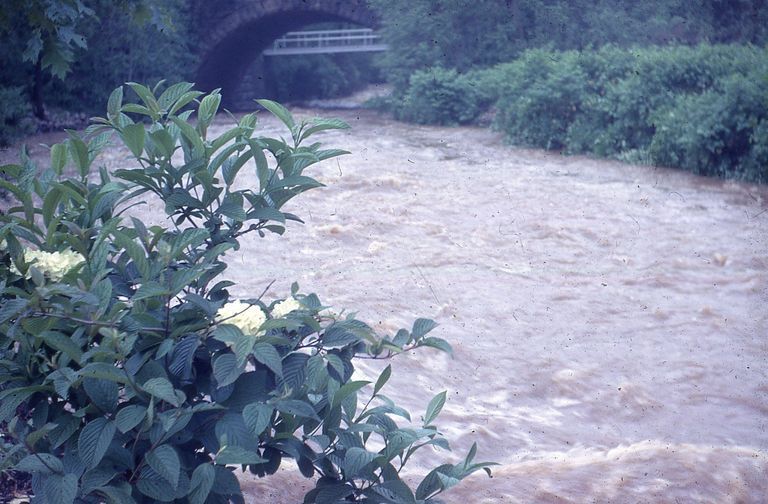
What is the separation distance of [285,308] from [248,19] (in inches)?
709

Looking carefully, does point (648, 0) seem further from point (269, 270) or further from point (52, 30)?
point (52, 30)

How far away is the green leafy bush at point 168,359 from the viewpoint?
1.52 metres

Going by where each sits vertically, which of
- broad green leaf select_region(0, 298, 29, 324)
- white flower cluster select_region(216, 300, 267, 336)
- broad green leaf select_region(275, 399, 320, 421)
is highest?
broad green leaf select_region(0, 298, 29, 324)

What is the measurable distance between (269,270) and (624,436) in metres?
3.11

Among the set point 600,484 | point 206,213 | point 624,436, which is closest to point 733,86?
point 624,436

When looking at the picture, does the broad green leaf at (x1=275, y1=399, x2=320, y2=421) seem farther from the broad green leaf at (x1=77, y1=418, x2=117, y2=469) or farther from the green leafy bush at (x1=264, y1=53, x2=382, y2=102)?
the green leafy bush at (x1=264, y1=53, x2=382, y2=102)

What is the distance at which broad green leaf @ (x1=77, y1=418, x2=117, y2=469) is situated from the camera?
148 cm

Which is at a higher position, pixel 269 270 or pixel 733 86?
pixel 733 86

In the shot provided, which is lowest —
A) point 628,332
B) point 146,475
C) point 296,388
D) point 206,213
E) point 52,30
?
point 628,332

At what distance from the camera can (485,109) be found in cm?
1561

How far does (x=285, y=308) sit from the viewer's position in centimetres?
174

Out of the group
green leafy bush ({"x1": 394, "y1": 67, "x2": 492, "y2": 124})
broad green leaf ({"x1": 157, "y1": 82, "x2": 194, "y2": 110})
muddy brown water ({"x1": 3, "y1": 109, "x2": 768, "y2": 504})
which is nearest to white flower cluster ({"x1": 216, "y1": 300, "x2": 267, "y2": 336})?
broad green leaf ({"x1": 157, "y1": 82, "x2": 194, "y2": 110})

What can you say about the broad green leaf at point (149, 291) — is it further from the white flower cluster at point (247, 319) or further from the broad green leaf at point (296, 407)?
the broad green leaf at point (296, 407)

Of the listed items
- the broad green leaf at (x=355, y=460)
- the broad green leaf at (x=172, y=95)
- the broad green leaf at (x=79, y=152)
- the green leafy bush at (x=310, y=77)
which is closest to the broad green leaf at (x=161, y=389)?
the broad green leaf at (x=355, y=460)
